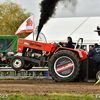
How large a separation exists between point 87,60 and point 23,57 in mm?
3203

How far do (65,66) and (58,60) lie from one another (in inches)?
14.5

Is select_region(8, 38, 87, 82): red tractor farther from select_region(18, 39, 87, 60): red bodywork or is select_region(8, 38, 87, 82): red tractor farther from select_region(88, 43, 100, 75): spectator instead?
select_region(88, 43, 100, 75): spectator

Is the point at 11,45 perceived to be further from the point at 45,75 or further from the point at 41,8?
the point at 41,8

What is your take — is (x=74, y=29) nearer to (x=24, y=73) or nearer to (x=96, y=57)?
(x=24, y=73)

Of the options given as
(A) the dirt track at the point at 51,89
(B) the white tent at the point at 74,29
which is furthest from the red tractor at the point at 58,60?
(B) the white tent at the point at 74,29

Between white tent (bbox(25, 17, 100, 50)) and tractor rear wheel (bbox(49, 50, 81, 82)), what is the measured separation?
6720mm

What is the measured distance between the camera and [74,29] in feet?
57.0

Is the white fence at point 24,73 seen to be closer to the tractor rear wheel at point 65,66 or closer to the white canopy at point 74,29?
the tractor rear wheel at point 65,66

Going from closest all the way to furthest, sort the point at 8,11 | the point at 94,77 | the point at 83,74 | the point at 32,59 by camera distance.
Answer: the point at 94,77 < the point at 83,74 < the point at 32,59 < the point at 8,11

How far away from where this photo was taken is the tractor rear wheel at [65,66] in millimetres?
9781

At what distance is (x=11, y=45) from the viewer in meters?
17.0

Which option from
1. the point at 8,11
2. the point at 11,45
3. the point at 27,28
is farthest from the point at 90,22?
the point at 8,11

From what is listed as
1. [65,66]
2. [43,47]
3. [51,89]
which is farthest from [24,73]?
[51,89]

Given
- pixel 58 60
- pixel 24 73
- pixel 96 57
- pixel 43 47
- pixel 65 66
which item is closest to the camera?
pixel 96 57
